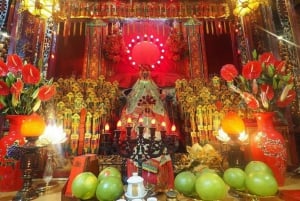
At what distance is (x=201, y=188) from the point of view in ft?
2.58

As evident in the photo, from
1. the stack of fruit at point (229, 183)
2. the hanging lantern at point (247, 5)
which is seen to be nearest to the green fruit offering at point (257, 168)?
the stack of fruit at point (229, 183)

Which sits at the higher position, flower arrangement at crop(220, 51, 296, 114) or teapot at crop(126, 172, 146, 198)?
flower arrangement at crop(220, 51, 296, 114)

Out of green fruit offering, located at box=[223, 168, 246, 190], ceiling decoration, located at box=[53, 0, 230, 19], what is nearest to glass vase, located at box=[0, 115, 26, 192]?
green fruit offering, located at box=[223, 168, 246, 190]

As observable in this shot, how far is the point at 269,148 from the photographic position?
3.93 ft

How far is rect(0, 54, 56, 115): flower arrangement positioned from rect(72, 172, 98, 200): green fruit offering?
2.16 feet

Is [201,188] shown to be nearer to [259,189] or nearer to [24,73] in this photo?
[259,189]

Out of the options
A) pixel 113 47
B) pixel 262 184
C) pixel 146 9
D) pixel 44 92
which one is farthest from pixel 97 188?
pixel 146 9

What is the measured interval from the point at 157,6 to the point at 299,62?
196cm

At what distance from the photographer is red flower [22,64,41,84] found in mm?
1213

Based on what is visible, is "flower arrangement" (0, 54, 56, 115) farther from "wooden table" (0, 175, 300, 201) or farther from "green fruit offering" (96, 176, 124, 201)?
"green fruit offering" (96, 176, 124, 201)

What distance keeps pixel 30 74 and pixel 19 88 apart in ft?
0.31

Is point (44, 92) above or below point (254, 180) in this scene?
above

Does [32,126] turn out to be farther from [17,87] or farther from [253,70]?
[253,70]

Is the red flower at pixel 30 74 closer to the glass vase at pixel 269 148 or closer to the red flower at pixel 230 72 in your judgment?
the red flower at pixel 230 72
